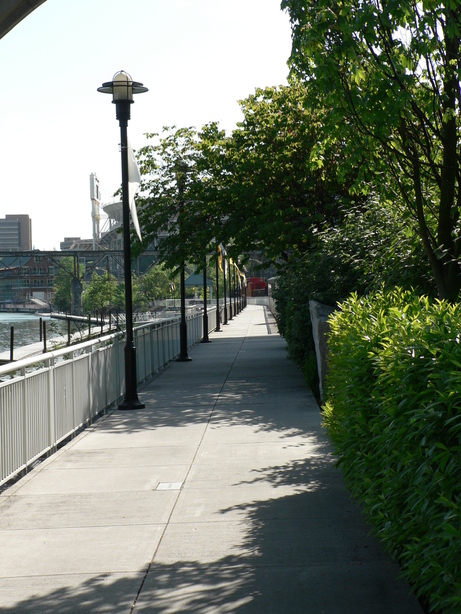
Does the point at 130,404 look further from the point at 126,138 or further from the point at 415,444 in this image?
the point at 415,444

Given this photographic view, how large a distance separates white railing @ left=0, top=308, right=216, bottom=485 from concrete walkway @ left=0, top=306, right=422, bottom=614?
0.90 feet

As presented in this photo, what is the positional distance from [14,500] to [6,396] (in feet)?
3.18

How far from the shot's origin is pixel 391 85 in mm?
8195

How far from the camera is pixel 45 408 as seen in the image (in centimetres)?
942

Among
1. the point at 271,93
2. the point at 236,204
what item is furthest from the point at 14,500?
the point at 271,93

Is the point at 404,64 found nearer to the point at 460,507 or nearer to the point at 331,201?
the point at 460,507

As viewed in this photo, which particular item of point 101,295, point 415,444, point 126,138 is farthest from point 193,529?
point 101,295

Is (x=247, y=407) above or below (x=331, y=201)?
below

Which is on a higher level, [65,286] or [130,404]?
[65,286]

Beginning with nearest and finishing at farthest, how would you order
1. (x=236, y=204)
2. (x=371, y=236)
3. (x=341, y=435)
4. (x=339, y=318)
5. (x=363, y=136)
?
(x=341, y=435), (x=339, y=318), (x=363, y=136), (x=371, y=236), (x=236, y=204)

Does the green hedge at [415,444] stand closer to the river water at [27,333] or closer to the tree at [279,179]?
the tree at [279,179]

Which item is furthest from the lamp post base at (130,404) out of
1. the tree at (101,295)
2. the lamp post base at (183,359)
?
the tree at (101,295)

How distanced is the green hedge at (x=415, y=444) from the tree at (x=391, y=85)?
2.98 meters

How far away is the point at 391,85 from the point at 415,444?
197 inches
